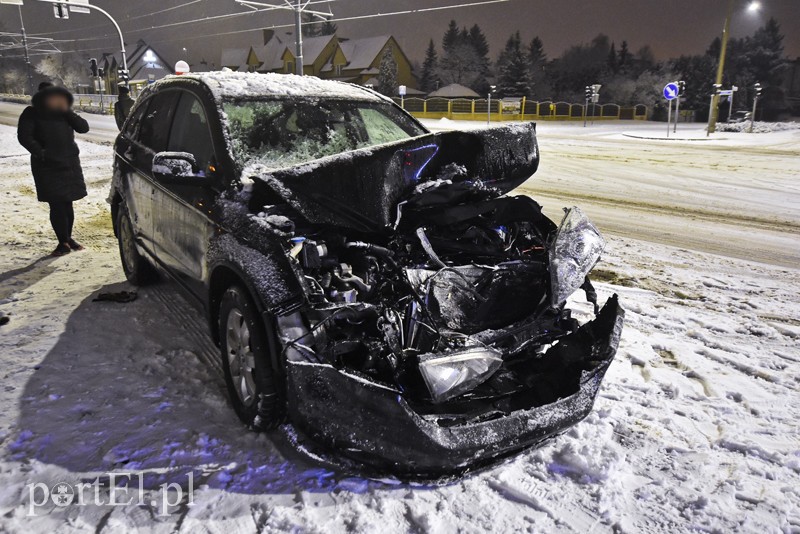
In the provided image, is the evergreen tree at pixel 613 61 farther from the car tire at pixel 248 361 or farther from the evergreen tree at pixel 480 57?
the car tire at pixel 248 361

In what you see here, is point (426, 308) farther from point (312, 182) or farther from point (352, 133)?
point (352, 133)

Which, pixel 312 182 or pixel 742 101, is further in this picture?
pixel 742 101

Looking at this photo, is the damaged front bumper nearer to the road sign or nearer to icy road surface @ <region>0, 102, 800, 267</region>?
icy road surface @ <region>0, 102, 800, 267</region>

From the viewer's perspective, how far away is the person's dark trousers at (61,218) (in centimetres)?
627

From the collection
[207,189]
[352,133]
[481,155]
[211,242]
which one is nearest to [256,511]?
[211,242]

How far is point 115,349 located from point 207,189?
1.53 m

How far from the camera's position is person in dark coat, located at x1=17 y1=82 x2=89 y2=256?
6.01 m

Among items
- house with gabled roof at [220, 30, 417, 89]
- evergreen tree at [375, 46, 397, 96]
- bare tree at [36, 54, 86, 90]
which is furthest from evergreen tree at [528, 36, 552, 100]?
bare tree at [36, 54, 86, 90]

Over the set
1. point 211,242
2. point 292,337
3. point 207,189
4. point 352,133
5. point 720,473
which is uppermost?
point 352,133

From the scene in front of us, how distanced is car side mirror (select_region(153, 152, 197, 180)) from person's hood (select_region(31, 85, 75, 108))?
12.6ft

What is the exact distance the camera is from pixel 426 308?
2621 millimetres

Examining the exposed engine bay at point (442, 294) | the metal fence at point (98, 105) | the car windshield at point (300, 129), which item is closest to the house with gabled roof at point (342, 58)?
the metal fence at point (98, 105)

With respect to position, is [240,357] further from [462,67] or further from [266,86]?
[462,67]

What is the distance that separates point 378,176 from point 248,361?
1192mm
